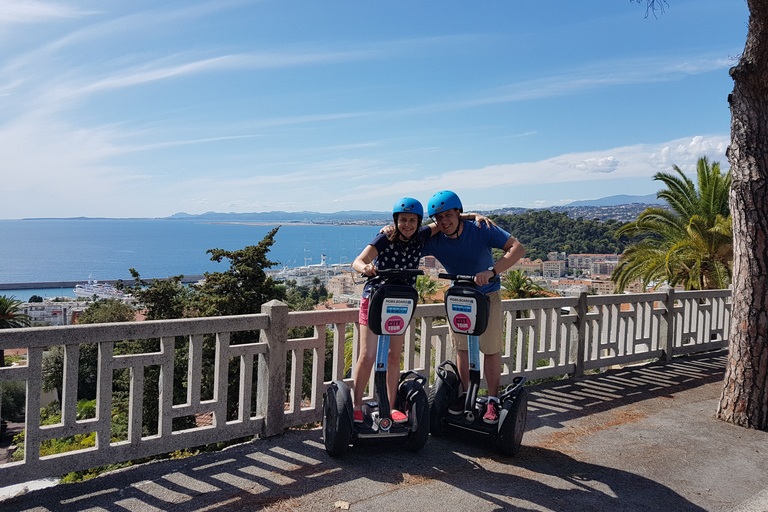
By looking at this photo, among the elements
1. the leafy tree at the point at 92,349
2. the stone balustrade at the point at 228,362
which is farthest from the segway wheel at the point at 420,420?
the leafy tree at the point at 92,349

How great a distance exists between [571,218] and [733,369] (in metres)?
63.2

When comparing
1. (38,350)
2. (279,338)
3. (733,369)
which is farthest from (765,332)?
(38,350)

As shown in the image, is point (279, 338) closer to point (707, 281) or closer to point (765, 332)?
point (765, 332)

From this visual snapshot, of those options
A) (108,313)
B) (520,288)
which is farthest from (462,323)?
(108,313)

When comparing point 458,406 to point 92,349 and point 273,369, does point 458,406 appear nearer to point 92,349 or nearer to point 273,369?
point 273,369

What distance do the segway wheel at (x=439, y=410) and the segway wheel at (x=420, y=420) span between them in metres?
0.31

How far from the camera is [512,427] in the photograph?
4062 millimetres

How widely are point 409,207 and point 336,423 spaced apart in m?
1.58

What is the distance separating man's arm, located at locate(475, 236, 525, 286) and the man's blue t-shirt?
0.16 ft

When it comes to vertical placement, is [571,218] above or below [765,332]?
above

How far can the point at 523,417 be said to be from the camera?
13.8 feet

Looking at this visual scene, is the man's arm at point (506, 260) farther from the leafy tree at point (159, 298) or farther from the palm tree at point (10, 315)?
the palm tree at point (10, 315)

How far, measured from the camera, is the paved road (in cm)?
339

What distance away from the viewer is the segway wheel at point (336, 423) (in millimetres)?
3863
